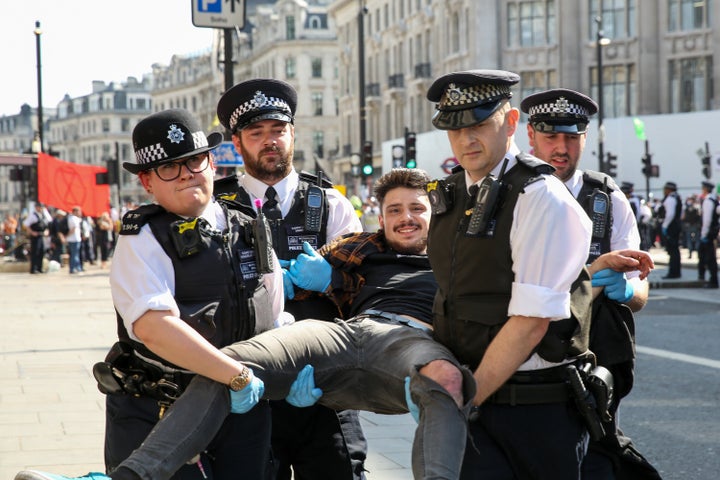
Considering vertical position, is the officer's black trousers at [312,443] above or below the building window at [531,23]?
below

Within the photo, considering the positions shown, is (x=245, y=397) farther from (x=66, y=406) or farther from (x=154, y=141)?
(x=66, y=406)

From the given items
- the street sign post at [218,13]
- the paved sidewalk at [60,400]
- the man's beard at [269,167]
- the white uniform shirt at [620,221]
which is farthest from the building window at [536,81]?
the man's beard at [269,167]

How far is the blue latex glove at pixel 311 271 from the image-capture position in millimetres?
4750

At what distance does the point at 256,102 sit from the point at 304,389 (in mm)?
1501

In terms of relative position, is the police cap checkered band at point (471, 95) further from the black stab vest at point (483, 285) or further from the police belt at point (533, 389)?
the police belt at point (533, 389)

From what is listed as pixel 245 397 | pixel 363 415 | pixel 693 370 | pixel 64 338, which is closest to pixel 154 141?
pixel 245 397

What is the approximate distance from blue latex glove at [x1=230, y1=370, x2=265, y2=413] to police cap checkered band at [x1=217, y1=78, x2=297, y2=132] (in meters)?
1.53

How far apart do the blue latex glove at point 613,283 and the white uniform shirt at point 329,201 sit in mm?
1318

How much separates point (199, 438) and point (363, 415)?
17.0 ft

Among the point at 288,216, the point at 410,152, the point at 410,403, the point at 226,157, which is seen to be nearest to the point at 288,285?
the point at 288,216

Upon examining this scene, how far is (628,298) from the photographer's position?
177 inches

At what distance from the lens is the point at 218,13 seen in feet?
40.7

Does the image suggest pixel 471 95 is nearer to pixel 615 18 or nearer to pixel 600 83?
pixel 600 83

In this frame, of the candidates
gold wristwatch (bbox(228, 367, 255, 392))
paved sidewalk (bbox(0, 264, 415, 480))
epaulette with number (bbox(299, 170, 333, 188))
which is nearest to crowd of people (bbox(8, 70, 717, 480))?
gold wristwatch (bbox(228, 367, 255, 392))
